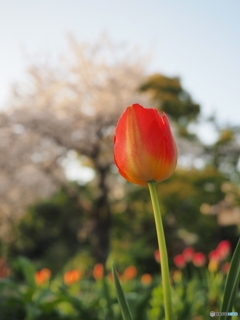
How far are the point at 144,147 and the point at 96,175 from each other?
7797mm

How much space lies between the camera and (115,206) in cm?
945

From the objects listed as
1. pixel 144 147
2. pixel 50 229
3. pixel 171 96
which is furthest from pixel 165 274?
pixel 50 229

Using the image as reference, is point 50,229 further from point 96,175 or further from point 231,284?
point 231,284

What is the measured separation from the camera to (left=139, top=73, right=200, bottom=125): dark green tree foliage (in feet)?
30.6

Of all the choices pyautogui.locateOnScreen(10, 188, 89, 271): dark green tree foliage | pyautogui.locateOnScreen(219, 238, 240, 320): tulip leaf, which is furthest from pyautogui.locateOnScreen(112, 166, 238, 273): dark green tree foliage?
pyautogui.locateOnScreen(219, 238, 240, 320): tulip leaf

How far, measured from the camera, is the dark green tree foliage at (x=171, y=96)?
932 centimetres

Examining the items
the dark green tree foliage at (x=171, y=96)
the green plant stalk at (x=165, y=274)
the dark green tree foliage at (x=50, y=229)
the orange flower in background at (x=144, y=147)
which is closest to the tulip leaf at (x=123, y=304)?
the green plant stalk at (x=165, y=274)

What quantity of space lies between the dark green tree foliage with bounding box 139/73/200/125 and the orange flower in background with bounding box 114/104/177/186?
8695 mm

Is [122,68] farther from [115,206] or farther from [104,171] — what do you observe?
[115,206]

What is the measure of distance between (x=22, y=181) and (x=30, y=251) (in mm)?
3450

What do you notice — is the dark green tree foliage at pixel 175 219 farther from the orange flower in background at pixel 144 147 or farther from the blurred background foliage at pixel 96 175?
the orange flower in background at pixel 144 147

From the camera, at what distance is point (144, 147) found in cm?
53

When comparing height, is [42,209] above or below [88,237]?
above

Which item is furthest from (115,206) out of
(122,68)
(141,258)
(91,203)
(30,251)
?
(122,68)
